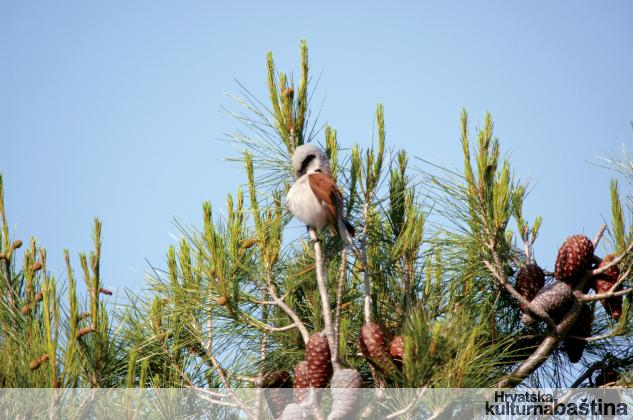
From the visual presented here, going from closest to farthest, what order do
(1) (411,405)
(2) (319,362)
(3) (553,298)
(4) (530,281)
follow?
1. (1) (411,405)
2. (2) (319,362)
3. (3) (553,298)
4. (4) (530,281)

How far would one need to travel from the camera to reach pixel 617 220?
3.63 metres

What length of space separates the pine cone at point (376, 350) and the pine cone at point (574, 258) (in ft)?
3.00

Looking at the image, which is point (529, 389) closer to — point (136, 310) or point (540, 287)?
point (540, 287)

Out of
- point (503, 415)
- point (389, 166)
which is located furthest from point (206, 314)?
point (503, 415)

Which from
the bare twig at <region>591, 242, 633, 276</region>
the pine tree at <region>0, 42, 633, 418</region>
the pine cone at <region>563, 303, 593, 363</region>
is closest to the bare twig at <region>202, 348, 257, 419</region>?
the pine tree at <region>0, 42, 633, 418</region>

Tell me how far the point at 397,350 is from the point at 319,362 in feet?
1.02

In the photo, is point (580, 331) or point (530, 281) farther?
point (580, 331)

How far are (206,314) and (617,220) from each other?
6.30ft

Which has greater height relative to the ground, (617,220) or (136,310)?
(617,220)

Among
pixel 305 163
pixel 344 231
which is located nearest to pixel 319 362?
pixel 344 231

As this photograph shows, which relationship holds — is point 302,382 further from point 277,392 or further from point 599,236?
Result: point 599,236

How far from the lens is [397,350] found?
3.15 metres

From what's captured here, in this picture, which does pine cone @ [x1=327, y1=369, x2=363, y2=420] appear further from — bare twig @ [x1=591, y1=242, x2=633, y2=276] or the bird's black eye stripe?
bare twig @ [x1=591, y1=242, x2=633, y2=276]

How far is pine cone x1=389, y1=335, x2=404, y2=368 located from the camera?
10.3ft
